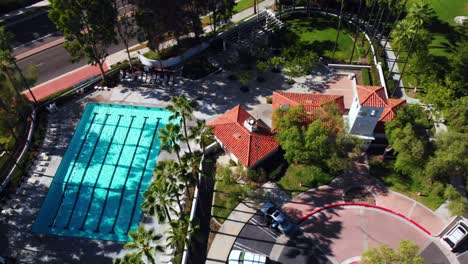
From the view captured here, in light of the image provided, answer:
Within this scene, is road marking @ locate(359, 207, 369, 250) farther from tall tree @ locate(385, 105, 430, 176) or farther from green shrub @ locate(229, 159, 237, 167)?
green shrub @ locate(229, 159, 237, 167)

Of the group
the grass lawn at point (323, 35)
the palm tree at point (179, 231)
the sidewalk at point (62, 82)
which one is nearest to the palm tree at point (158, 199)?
the palm tree at point (179, 231)

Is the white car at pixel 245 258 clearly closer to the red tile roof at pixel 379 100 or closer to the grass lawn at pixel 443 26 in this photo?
the red tile roof at pixel 379 100

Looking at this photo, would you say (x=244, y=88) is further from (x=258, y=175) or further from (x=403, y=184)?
(x=403, y=184)

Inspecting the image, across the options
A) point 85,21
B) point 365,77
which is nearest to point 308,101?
point 365,77

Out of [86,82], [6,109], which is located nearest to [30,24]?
[86,82]

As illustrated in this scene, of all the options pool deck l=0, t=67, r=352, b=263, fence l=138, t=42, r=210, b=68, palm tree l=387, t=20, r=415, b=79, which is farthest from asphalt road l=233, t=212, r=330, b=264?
palm tree l=387, t=20, r=415, b=79
